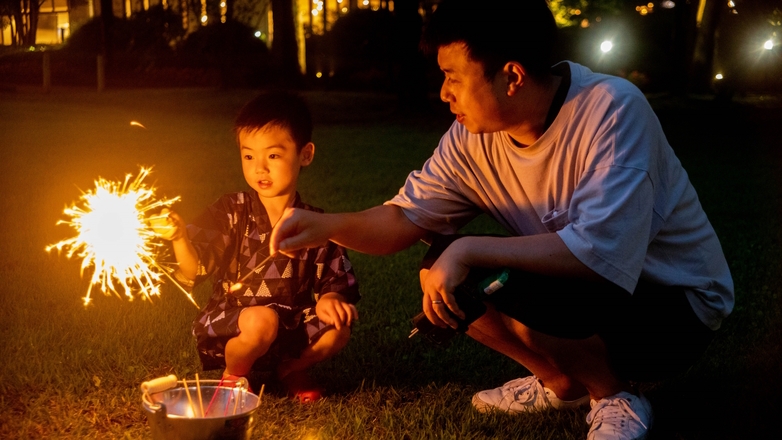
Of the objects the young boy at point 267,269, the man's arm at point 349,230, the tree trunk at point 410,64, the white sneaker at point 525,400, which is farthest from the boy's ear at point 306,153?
the tree trunk at point 410,64

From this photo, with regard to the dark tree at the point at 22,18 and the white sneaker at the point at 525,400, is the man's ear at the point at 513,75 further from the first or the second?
the dark tree at the point at 22,18

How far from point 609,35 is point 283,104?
29.3 meters

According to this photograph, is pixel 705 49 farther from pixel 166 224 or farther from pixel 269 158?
pixel 166 224

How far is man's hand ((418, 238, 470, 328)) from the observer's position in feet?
10.2

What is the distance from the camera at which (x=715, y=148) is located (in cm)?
1561

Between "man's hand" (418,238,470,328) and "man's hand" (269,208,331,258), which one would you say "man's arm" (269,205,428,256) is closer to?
"man's hand" (269,208,331,258)

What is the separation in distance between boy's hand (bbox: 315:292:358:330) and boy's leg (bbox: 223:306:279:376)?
0.67 ft

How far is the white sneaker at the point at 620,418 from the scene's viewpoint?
3.34m

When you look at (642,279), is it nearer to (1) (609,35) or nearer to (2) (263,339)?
(2) (263,339)

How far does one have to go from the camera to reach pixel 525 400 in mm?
3834

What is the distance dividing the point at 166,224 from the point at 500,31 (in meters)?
1.41

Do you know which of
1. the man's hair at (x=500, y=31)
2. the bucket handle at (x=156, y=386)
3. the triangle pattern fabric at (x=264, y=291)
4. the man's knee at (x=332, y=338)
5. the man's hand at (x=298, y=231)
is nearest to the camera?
the bucket handle at (x=156, y=386)

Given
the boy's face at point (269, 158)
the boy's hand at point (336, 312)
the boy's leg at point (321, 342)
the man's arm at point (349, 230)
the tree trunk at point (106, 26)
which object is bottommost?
the boy's leg at point (321, 342)

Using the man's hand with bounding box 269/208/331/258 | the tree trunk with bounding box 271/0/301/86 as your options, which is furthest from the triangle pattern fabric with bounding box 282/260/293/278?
the tree trunk with bounding box 271/0/301/86
